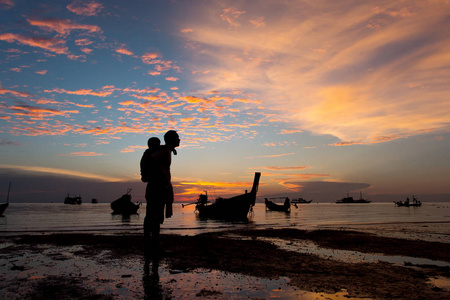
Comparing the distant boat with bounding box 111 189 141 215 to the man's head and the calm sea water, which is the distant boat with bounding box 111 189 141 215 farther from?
the man's head

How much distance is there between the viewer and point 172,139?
5.88m

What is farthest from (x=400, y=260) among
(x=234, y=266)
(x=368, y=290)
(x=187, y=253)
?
(x=187, y=253)

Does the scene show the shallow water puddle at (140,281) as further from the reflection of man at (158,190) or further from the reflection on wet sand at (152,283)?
the reflection of man at (158,190)

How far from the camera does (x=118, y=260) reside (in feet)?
18.5

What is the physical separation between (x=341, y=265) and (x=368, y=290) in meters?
1.87

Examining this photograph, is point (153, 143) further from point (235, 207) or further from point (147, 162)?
point (235, 207)

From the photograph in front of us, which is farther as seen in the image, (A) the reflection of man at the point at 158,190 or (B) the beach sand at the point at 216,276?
(A) the reflection of man at the point at 158,190

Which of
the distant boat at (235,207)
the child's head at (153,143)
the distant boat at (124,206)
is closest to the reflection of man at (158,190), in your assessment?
the child's head at (153,143)

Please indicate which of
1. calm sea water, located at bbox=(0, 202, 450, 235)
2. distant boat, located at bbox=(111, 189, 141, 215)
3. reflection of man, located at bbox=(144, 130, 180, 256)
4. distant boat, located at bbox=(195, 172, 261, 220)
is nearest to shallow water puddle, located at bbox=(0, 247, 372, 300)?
reflection of man, located at bbox=(144, 130, 180, 256)

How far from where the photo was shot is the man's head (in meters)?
5.85

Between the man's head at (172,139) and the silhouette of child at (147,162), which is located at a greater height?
the man's head at (172,139)

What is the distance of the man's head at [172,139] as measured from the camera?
5.85 meters

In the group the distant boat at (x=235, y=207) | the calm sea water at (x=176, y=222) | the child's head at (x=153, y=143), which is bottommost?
the calm sea water at (x=176, y=222)

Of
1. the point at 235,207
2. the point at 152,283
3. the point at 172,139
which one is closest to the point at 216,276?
the point at 152,283
